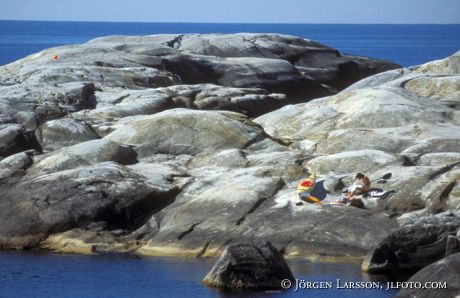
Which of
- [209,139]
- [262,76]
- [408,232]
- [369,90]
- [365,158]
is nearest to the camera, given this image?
[408,232]

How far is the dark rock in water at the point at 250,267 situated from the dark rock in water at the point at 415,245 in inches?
121

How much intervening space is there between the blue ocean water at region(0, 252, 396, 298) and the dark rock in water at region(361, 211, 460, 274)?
0.74m

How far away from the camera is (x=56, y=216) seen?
33594 millimetres

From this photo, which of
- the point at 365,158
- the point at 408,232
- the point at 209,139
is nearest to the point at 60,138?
the point at 209,139

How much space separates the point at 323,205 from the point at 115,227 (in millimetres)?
6258

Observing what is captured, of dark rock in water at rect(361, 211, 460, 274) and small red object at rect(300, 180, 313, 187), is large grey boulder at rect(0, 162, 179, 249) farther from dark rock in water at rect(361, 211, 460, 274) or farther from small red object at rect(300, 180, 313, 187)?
dark rock in water at rect(361, 211, 460, 274)

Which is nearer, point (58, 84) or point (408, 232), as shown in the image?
point (408, 232)

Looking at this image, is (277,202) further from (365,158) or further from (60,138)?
(60,138)

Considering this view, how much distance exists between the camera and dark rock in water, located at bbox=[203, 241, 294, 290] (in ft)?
88.3

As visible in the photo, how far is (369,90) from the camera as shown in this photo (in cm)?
4284

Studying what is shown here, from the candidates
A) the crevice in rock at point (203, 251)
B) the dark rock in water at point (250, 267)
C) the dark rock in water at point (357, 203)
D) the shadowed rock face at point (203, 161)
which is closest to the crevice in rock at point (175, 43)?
the shadowed rock face at point (203, 161)

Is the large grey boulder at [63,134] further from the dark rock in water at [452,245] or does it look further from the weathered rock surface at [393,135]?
the dark rock in water at [452,245]

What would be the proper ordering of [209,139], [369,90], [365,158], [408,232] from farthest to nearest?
[369,90], [209,139], [365,158], [408,232]

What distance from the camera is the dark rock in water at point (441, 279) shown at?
880 inches
